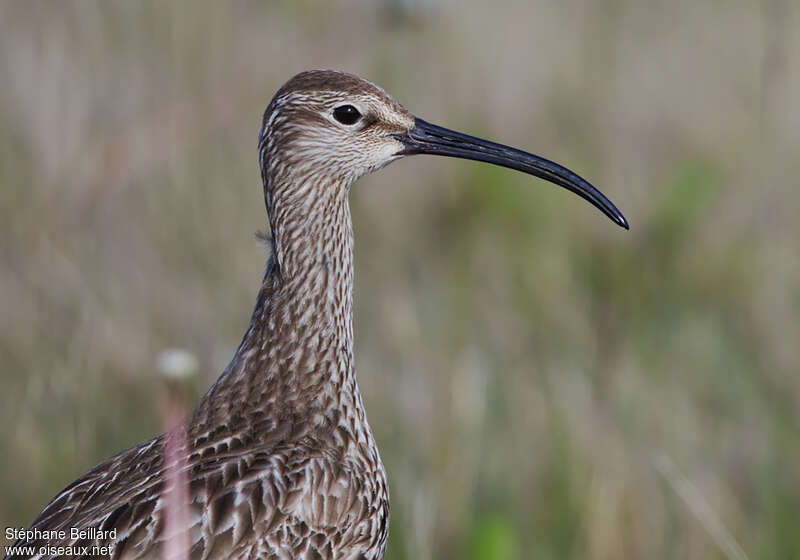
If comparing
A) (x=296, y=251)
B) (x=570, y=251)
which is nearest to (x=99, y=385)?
(x=296, y=251)

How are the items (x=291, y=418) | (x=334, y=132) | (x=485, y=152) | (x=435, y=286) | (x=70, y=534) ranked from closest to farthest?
1. (x=70, y=534)
2. (x=291, y=418)
3. (x=334, y=132)
4. (x=485, y=152)
5. (x=435, y=286)

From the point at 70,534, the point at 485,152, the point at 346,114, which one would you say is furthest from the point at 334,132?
the point at 70,534

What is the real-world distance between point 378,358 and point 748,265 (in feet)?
7.70

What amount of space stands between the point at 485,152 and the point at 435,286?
139 inches

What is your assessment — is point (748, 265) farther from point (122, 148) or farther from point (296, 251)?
point (296, 251)

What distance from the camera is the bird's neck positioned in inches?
187

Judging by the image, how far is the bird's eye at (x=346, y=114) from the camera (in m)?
4.86

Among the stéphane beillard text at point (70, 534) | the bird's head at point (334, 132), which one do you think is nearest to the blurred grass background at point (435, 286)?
the bird's head at point (334, 132)

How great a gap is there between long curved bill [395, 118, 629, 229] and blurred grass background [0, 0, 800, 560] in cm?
112

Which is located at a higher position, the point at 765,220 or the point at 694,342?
the point at 765,220

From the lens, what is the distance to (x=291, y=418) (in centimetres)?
468

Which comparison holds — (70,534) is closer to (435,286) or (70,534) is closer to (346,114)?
(346,114)

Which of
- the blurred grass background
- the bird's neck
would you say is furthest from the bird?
the blurred grass background

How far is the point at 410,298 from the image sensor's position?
8.44 m
